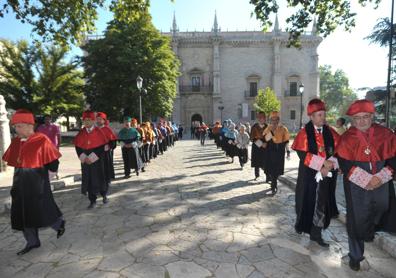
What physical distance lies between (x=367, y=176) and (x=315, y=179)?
0.95 m

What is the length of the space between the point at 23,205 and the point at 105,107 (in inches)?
1001

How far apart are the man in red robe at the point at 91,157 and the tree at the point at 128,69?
834 inches

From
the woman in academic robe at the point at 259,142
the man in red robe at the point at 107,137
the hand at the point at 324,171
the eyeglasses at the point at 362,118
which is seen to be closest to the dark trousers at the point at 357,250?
the hand at the point at 324,171

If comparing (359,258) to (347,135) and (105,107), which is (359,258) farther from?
(105,107)

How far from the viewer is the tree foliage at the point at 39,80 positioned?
89.4ft

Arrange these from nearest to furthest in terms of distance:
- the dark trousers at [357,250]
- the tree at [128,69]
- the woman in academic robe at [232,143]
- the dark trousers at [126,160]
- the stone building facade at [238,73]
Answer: the dark trousers at [357,250] < the dark trousers at [126,160] < the woman in academic robe at [232,143] < the tree at [128,69] < the stone building facade at [238,73]

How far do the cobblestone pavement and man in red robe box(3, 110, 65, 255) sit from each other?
0.46m

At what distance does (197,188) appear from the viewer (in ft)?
27.6

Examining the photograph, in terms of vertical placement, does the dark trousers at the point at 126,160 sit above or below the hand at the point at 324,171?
below

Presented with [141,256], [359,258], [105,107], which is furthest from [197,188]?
[105,107]

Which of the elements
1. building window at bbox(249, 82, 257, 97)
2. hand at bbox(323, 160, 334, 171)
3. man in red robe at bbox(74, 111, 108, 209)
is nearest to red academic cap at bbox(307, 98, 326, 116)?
hand at bbox(323, 160, 334, 171)

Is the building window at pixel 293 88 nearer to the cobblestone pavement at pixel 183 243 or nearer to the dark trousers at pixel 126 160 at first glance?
the dark trousers at pixel 126 160

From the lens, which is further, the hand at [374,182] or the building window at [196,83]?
the building window at [196,83]

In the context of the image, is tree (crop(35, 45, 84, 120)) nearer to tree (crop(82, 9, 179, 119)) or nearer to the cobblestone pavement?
tree (crop(82, 9, 179, 119))
